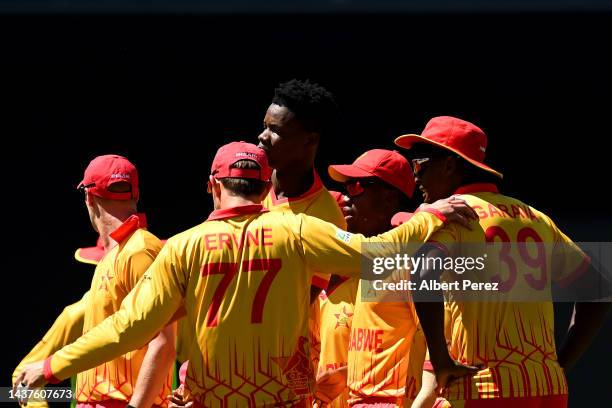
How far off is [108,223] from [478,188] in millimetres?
1744

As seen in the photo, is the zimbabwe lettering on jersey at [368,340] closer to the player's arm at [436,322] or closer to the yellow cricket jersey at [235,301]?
the player's arm at [436,322]

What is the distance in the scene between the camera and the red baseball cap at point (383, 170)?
5879 millimetres

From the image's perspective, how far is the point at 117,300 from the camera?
5.41 m

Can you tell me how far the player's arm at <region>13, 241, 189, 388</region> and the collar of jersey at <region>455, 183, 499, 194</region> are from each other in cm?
110

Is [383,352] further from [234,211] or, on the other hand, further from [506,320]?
[234,211]

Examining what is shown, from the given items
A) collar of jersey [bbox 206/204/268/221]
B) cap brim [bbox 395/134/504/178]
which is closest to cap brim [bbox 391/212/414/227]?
cap brim [bbox 395/134/504/178]

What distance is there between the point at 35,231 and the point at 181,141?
1.22 meters

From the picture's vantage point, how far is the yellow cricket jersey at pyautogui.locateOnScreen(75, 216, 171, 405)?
5.40 metres

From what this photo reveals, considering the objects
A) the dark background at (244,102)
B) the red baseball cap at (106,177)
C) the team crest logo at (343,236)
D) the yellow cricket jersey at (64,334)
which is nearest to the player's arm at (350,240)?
the team crest logo at (343,236)

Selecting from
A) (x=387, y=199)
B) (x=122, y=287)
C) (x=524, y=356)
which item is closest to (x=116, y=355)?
(x=122, y=287)

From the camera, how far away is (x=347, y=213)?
19.4 ft

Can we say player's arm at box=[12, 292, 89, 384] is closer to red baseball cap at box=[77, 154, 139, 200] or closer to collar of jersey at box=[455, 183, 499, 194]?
red baseball cap at box=[77, 154, 139, 200]

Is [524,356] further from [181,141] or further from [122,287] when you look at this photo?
[181,141]

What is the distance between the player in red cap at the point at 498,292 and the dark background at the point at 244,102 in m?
3.65
